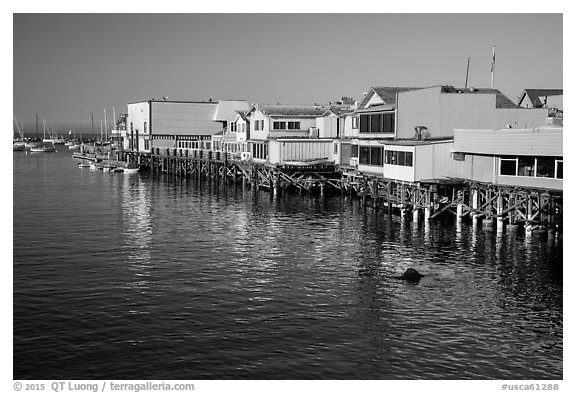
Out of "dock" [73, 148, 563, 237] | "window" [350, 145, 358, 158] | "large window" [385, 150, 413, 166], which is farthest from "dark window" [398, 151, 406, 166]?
"window" [350, 145, 358, 158]

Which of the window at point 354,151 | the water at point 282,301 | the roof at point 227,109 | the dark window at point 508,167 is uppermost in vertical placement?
the roof at point 227,109

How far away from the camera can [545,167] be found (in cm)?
4441

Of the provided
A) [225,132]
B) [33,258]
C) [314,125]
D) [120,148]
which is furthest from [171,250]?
[120,148]

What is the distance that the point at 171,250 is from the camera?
42.8 metres

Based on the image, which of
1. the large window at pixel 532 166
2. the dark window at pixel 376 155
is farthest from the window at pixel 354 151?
the large window at pixel 532 166

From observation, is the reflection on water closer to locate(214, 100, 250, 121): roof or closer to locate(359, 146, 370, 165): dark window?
locate(359, 146, 370, 165): dark window

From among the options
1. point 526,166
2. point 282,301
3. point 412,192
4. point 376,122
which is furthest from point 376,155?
point 282,301

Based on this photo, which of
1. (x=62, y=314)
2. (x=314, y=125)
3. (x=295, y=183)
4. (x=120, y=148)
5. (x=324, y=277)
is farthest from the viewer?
(x=120, y=148)

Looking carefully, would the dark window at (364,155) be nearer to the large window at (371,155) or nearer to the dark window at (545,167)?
the large window at (371,155)

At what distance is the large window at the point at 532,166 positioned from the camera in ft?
143

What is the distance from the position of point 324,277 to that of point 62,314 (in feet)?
41.1

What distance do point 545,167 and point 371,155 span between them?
20452 mm

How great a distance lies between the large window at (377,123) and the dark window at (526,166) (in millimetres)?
15264

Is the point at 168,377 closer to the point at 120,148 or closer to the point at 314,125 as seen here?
the point at 314,125
